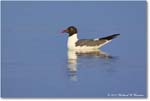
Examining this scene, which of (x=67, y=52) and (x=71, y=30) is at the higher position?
(x=71, y=30)

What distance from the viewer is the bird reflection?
374cm

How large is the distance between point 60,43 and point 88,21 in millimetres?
190

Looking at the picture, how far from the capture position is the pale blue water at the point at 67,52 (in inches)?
147

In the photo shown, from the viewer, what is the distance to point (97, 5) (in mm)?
3736

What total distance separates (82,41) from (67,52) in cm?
10

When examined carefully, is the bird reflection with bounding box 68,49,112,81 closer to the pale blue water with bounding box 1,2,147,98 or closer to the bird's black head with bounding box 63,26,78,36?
the pale blue water with bounding box 1,2,147,98

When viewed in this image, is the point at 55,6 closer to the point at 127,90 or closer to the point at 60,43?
the point at 60,43

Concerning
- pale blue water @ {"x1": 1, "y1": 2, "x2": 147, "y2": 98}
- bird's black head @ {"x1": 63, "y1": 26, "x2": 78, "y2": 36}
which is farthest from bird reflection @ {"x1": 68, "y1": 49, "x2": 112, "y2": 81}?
bird's black head @ {"x1": 63, "y1": 26, "x2": 78, "y2": 36}

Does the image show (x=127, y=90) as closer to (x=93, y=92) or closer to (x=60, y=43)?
(x=93, y=92)

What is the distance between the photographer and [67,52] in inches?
150

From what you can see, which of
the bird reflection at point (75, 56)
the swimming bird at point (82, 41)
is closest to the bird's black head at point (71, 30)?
the swimming bird at point (82, 41)

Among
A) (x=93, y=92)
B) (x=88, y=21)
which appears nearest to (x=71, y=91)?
(x=93, y=92)

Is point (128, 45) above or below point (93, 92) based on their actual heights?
above

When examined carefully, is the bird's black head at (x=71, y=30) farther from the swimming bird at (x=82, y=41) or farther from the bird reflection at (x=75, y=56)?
the bird reflection at (x=75, y=56)
